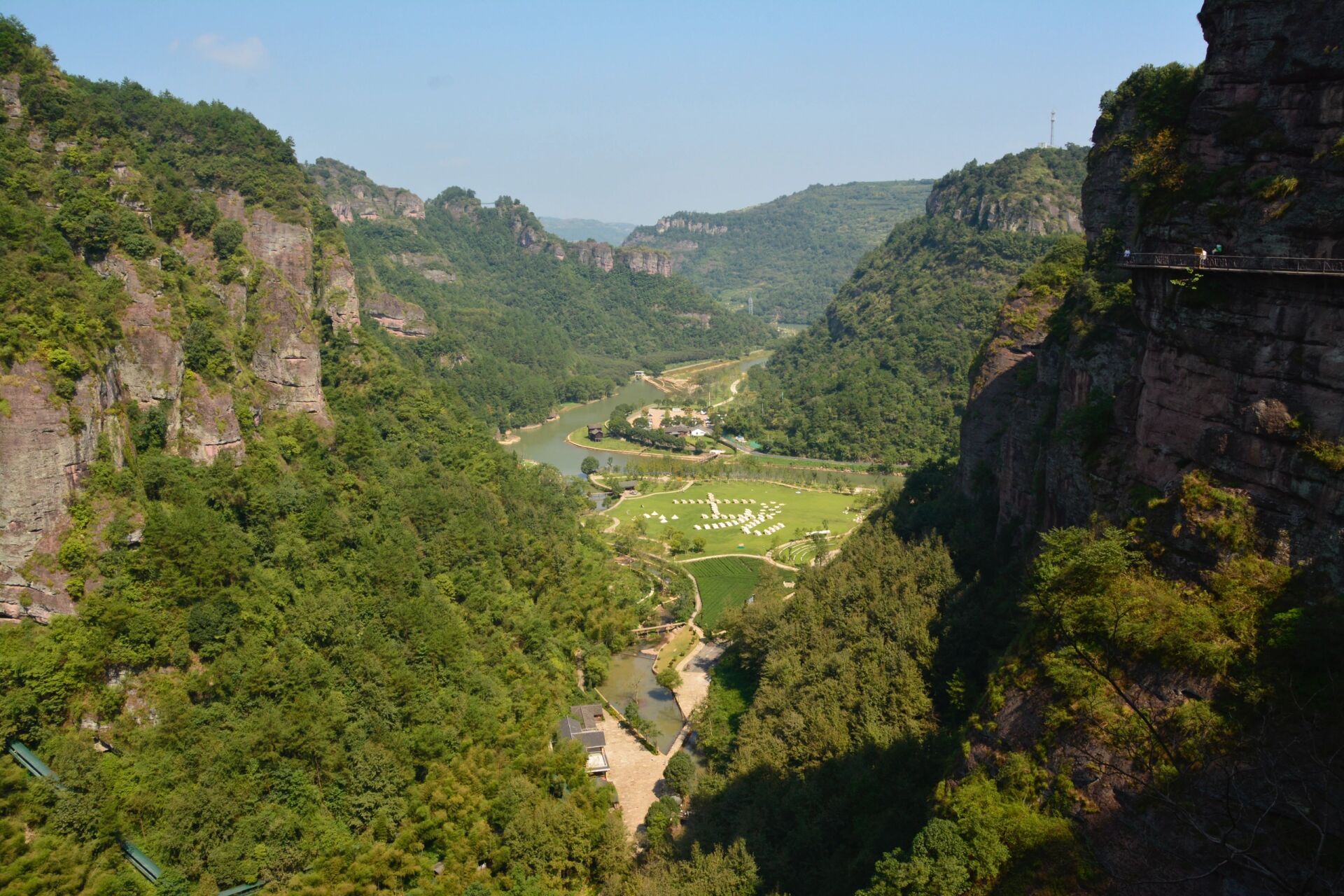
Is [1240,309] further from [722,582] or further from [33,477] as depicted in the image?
[722,582]

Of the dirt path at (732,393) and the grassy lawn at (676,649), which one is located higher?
the dirt path at (732,393)

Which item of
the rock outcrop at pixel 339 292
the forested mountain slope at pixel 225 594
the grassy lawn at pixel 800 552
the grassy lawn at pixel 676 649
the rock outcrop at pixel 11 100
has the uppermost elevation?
the rock outcrop at pixel 11 100

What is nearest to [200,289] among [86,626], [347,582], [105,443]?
[105,443]

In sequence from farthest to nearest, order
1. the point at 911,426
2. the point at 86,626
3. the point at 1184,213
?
1. the point at 911,426
2. the point at 86,626
3. the point at 1184,213

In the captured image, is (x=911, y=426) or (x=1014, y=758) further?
(x=911, y=426)

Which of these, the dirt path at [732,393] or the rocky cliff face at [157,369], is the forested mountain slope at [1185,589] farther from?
the dirt path at [732,393]

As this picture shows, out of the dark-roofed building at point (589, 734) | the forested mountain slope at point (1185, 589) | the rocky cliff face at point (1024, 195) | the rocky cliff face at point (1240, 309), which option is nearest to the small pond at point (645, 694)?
the dark-roofed building at point (589, 734)

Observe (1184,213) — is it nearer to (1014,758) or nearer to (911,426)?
(1014,758)
